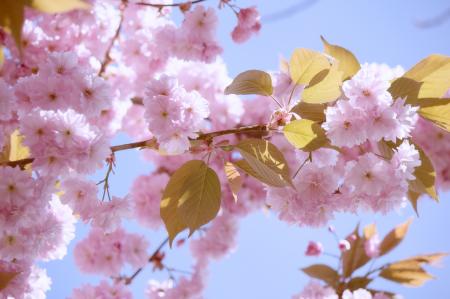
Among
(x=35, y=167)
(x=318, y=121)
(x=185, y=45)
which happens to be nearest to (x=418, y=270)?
(x=318, y=121)

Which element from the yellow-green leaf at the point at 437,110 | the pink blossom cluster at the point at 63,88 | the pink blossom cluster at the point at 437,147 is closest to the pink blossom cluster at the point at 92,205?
the pink blossom cluster at the point at 63,88

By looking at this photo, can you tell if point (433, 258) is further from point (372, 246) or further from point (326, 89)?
point (326, 89)

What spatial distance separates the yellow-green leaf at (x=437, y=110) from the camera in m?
1.09

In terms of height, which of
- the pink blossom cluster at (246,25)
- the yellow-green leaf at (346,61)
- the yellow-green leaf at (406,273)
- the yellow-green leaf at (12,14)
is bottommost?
the yellow-green leaf at (406,273)

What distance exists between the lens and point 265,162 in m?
1.01

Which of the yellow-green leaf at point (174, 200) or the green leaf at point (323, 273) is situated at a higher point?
the yellow-green leaf at point (174, 200)

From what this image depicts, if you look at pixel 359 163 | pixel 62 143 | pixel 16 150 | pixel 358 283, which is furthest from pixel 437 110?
pixel 358 283

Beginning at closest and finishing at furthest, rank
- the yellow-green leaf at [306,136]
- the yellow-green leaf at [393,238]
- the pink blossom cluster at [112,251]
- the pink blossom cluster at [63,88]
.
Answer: the yellow-green leaf at [306,136] < the pink blossom cluster at [63,88] < the pink blossom cluster at [112,251] < the yellow-green leaf at [393,238]

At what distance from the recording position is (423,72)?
1100 millimetres

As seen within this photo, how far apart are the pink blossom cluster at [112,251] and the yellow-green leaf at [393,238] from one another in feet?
3.93

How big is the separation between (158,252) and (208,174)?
152cm

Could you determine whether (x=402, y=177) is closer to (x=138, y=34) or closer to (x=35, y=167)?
(x=35, y=167)

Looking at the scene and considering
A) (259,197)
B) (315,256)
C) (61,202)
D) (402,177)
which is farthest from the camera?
(259,197)

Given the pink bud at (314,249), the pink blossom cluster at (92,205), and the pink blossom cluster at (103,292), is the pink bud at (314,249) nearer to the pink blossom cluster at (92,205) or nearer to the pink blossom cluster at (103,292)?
the pink blossom cluster at (103,292)
